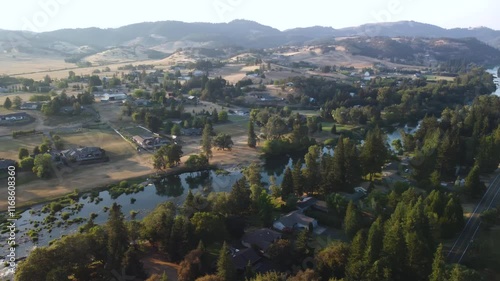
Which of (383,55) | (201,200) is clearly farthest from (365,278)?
(383,55)

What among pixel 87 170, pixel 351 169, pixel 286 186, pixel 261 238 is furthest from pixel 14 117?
pixel 351 169

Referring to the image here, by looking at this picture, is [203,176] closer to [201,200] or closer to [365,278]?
[201,200]

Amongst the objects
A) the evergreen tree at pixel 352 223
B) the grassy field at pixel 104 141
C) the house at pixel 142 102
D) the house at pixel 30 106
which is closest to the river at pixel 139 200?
the grassy field at pixel 104 141

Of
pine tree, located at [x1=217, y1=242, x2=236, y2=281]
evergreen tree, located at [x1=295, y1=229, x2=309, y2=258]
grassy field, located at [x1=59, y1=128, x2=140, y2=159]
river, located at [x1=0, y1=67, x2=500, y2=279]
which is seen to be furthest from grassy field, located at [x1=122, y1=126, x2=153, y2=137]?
pine tree, located at [x1=217, y1=242, x2=236, y2=281]

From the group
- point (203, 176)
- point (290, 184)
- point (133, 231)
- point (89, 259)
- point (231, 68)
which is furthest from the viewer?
point (231, 68)

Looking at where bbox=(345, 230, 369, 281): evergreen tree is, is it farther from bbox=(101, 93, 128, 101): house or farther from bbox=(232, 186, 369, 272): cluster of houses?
bbox=(101, 93, 128, 101): house

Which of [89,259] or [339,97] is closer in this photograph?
[89,259]

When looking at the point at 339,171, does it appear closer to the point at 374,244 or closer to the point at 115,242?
the point at 374,244
